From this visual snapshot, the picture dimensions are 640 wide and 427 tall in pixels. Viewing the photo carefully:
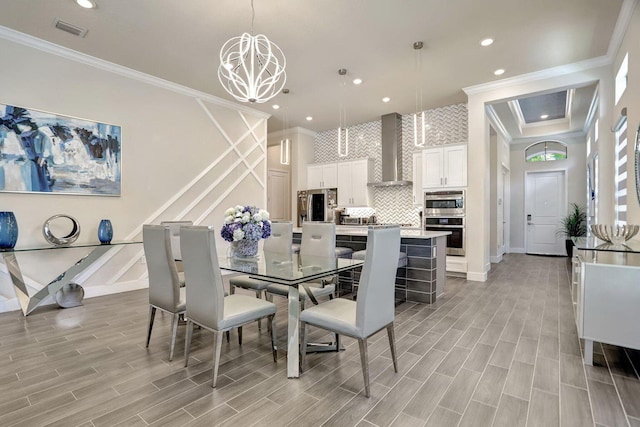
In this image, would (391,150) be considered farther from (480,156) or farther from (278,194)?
(278,194)

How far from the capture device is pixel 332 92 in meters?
5.21

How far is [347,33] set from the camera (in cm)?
345

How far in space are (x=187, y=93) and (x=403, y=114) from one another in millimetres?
4199

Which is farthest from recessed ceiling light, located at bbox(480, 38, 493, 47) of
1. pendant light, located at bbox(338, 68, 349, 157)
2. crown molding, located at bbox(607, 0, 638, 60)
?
pendant light, located at bbox(338, 68, 349, 157)

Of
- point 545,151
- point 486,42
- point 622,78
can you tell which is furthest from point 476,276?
point 545,151

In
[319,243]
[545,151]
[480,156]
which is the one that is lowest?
[319,243]

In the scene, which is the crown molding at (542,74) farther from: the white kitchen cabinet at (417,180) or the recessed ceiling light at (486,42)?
the white kitchen cabinet at (417,180)

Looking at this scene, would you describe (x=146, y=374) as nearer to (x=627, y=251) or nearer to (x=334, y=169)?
(x=627, y=251)

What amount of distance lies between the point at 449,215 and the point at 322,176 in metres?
3.09

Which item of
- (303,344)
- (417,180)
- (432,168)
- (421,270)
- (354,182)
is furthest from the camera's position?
(354,182)

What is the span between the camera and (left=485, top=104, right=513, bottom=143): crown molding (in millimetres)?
5482

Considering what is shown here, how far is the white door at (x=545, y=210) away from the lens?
311 inches

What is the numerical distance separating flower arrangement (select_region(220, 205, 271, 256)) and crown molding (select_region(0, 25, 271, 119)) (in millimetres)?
3088

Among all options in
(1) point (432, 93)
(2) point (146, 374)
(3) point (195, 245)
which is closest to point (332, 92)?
(1) point (432, 93)
